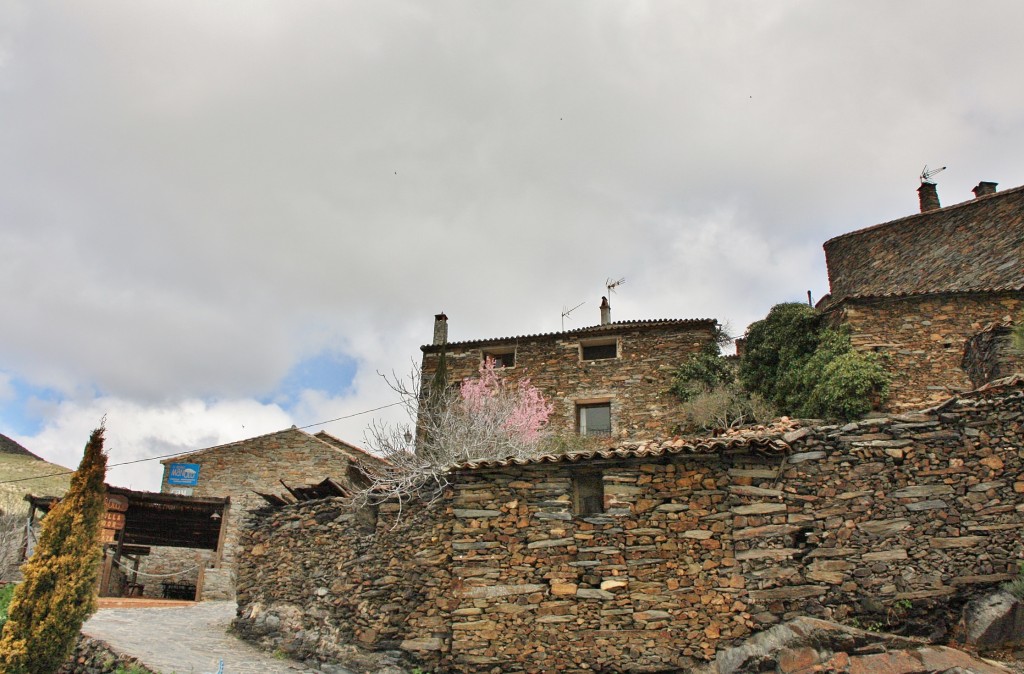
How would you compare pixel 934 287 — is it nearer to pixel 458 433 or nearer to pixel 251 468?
pixel 458 433

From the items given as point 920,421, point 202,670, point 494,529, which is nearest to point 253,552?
point 202,670

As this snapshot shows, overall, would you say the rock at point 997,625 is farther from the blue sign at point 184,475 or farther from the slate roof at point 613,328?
the blue sign at point 184,475

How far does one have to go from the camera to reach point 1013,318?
14.4 metres

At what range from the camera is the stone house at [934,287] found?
1429 centimetres

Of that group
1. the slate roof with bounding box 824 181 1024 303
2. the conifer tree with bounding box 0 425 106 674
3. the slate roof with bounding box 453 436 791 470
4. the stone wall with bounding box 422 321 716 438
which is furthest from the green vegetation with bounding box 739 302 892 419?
the conifer tree with bounding box 0 425 106 674

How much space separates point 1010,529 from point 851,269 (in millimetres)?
13772

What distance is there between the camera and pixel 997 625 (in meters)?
7.97

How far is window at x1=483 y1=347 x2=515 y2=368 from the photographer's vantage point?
22.8 metres

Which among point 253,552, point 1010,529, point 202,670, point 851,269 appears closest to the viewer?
point 1010,529

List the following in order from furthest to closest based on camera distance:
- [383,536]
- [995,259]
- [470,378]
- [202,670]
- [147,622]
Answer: [470,378], [995,259], [147,622], [383,536], [202,670]

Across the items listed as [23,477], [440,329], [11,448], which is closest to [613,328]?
[440,329]

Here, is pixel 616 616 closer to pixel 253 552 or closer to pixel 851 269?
pixel 253 552

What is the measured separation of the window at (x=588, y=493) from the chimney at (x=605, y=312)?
41.6 feet

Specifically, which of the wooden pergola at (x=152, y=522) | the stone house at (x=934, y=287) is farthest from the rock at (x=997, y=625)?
the wooden pergola at (x=152, y=522)
